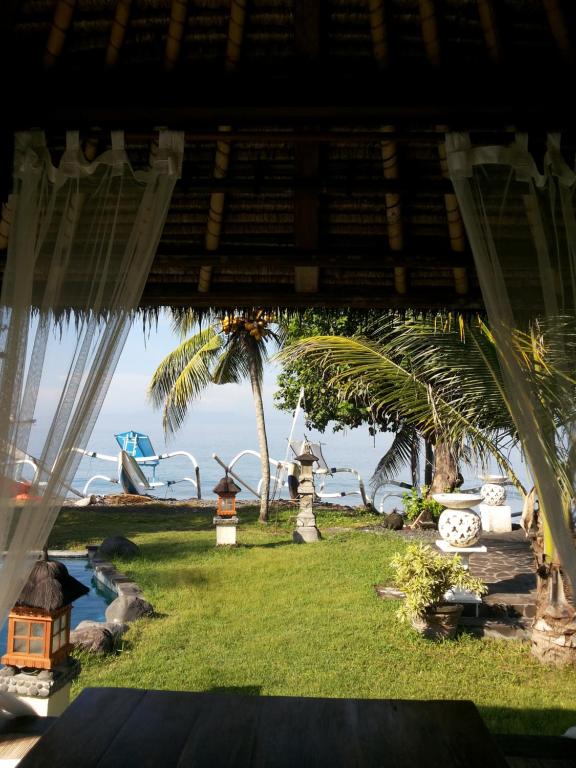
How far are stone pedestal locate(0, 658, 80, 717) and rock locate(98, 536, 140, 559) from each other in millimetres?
4602

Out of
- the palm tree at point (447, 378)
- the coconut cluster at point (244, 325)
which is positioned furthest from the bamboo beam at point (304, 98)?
the coconut cluster at point (244, 325)

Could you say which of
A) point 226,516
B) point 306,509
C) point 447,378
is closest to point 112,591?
point 226,516

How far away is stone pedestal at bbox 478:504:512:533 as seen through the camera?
9.20 m

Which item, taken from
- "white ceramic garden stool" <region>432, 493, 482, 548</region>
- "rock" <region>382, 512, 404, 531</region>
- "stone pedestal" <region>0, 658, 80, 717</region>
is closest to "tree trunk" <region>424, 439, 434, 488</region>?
"rock" <region>382, 512, 404, 531</region>

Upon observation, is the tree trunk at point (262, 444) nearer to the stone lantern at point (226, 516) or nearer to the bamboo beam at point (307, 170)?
the stone lantern at point (226, 516)

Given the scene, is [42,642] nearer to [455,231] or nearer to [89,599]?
[455,231]

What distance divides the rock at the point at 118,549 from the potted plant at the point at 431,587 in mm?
3377

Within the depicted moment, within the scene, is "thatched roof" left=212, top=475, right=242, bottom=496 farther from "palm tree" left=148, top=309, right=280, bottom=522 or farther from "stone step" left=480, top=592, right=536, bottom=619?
"stone step" left=480, top=592, right=536, bottom=619

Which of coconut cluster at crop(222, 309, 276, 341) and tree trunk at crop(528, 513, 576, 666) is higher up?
coconut cluster at crop(222, 309, 276, 341)

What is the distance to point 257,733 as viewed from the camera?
1.66 metres

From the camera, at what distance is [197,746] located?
159 centimetres

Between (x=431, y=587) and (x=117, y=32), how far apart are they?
399 cm

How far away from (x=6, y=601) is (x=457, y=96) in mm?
1554

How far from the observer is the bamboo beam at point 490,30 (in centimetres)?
170
